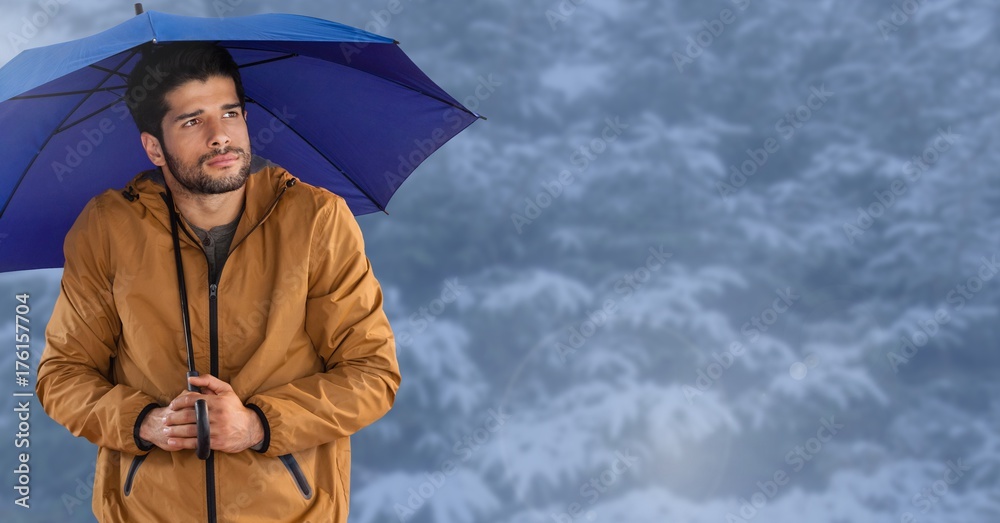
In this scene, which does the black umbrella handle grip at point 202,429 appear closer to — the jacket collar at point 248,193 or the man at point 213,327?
the man at point 213,327

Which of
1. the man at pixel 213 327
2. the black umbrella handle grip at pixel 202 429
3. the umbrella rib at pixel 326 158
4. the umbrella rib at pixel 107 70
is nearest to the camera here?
the black umbrella handle grip at pixel 202 429

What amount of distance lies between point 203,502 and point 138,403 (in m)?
0.27

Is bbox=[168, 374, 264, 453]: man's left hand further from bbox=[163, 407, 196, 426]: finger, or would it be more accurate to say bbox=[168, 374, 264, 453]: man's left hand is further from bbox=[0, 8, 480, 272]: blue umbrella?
bbox=[0, 8, 480, 272]: blue umbrella

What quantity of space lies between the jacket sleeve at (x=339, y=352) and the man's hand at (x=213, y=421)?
0.15 feet

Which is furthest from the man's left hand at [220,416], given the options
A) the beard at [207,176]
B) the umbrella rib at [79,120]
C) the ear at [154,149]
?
the umbrella rib at [79,120]

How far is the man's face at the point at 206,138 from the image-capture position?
2561 mm

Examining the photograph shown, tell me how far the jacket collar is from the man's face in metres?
0.06

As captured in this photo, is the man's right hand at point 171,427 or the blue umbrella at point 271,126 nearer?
the man's right hand at point 171,427

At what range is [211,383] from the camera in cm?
234

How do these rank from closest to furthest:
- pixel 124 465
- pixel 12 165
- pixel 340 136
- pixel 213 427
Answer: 1. pixel 213 427
2. pixel 124 465
3. pixel 12 165
4. pixel 340 136

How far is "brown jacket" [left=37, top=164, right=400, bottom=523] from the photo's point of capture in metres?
2.43

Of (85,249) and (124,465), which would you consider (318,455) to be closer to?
(124,465)

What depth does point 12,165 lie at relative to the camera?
297 centimetres

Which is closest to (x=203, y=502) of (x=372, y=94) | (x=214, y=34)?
(x=214, y=34)
